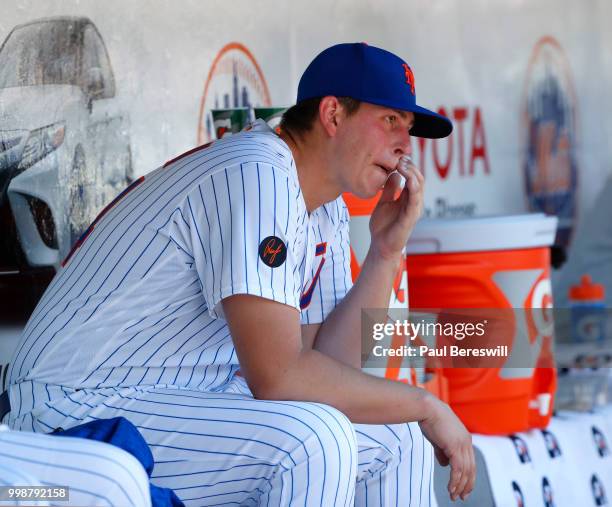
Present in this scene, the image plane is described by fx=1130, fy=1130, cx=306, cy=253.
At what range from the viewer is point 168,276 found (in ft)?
6.24

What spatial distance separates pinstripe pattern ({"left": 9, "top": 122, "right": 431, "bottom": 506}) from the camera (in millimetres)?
1781

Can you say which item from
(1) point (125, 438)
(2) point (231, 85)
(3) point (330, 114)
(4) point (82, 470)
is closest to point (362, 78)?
(3) point (330, 114)

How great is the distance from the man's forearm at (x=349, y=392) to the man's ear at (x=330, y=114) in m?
0.47

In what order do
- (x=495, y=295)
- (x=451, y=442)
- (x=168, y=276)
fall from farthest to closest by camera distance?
(x=495, y=295) → (x=451, y=442) → (x=168, y=276)

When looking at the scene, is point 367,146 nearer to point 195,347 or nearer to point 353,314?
point 353,314

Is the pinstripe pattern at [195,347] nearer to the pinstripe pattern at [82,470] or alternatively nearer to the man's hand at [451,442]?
the man's hand at [451,442]

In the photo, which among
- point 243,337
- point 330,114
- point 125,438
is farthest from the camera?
point 330,114

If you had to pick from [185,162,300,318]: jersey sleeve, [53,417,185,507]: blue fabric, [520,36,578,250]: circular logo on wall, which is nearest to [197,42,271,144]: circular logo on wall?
[185,162,300,318]: jersey sleeve

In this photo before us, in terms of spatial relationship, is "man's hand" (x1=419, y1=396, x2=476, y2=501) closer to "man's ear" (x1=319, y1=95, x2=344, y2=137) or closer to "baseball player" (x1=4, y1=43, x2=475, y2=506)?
"baseball player" (x1=4, y1=43, x2=475, y2=506)

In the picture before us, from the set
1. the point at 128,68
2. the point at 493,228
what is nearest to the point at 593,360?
the point at 493,228

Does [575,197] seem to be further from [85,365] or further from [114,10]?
[85,365]

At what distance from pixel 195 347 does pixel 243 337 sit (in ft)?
0.74

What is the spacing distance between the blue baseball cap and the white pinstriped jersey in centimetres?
20

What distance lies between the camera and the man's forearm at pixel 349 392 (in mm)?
1846
